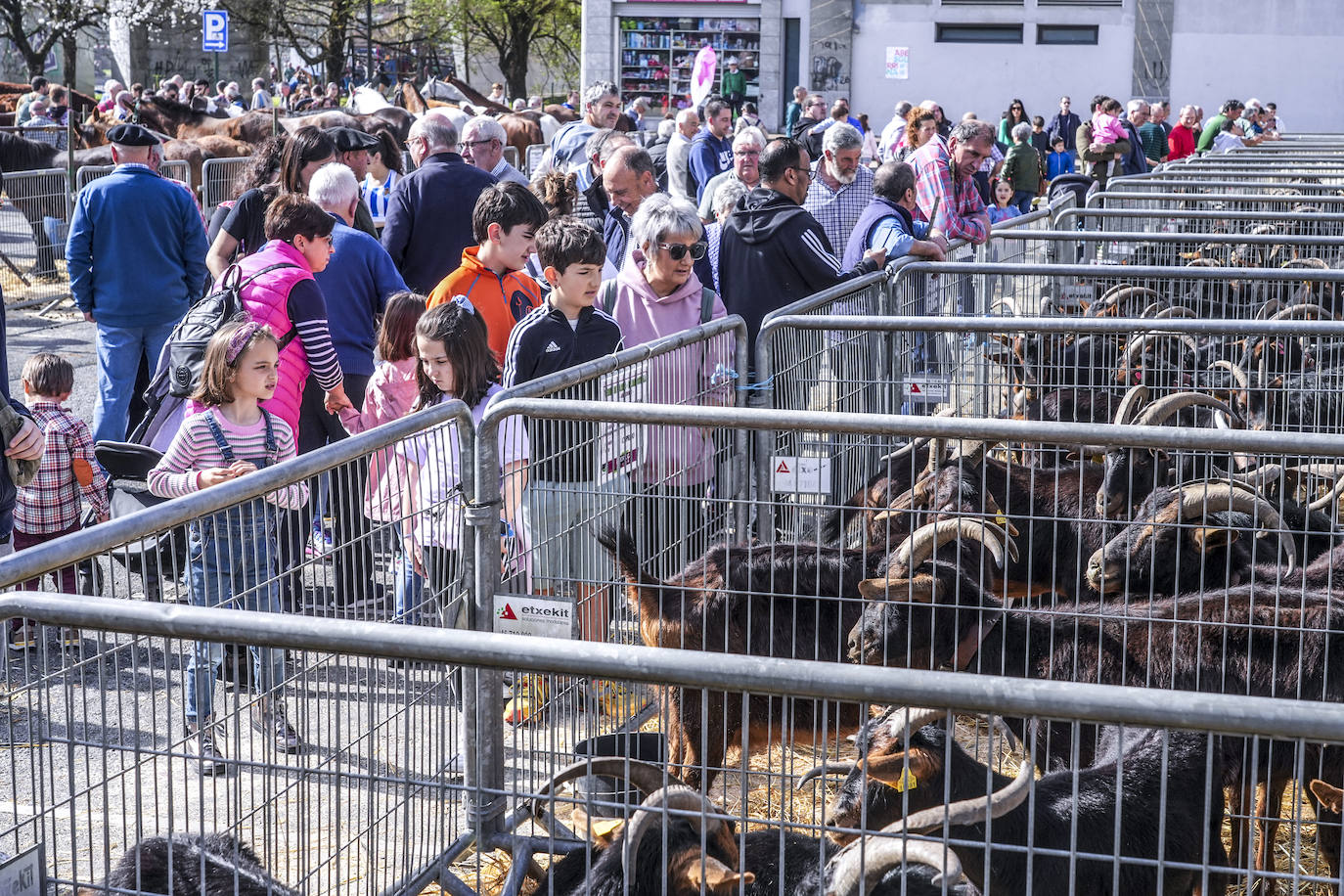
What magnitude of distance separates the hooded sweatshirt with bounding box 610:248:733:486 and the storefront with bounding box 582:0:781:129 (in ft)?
107

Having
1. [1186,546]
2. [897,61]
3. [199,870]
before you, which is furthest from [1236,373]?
[897,61]

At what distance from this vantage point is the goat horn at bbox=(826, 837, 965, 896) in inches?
105

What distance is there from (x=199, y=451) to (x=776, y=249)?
3156mm

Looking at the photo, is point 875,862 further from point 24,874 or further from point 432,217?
point 432,217

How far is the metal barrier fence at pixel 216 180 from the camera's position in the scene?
15937mm

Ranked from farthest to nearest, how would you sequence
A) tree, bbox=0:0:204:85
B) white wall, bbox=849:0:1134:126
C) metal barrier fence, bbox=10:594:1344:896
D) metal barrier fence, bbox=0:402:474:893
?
tree, bbox=0:0:204:85 < white wall, bbox=849:0:1134:126 < metal barrier fence, bbox=0:402:474:893 < metal barrier fence, bbox=10:594:1344:896

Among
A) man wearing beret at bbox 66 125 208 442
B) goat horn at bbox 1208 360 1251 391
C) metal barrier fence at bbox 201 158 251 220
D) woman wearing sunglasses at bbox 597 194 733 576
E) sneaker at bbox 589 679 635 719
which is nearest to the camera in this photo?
sneaker at bbox 589 679 635 719

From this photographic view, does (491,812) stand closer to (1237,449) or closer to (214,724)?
(214,724)

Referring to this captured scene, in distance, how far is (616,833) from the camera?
368cm

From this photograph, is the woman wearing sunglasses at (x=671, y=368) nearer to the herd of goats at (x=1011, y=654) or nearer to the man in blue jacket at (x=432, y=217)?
the herd of goats at (x=1011, y=654)

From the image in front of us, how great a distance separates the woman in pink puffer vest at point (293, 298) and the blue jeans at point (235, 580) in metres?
1.91

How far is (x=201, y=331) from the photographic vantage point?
5977 millimetres

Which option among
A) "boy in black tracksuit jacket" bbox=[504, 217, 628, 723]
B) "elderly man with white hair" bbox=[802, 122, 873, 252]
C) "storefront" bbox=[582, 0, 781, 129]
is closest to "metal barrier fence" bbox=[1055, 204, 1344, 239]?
"elderly man with white hair" bbox=[802, 122, 873, 252]

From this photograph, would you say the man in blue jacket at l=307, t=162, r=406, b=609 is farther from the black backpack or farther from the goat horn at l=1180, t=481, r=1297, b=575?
the goat horn at l=1180, t=481, r=1297, b=575
